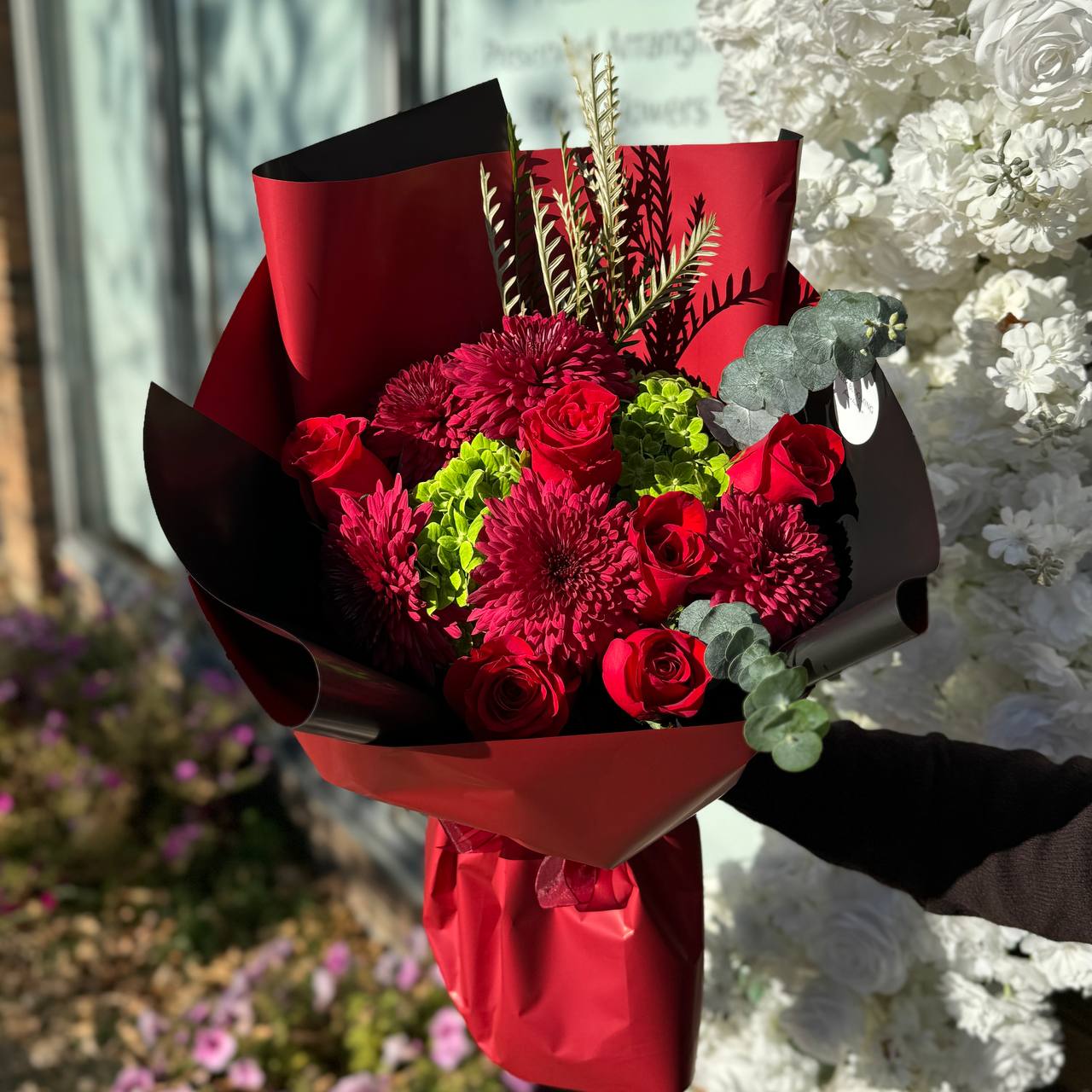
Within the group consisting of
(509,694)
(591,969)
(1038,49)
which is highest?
(1038,49)

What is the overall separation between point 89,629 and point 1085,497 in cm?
321

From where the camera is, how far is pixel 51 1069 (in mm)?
2359

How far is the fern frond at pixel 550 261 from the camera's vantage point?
2.43 ft

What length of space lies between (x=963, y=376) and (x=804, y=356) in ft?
1.24

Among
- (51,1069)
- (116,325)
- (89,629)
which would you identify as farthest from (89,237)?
(51,1069)

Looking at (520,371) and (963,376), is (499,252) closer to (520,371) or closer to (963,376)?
(520,371)

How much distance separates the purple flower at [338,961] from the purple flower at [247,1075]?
0.82ft

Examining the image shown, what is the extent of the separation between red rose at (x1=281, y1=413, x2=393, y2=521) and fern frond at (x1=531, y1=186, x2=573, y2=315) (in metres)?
0.18

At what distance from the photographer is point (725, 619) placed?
1.98 ft

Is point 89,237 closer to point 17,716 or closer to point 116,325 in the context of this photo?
point 116,325

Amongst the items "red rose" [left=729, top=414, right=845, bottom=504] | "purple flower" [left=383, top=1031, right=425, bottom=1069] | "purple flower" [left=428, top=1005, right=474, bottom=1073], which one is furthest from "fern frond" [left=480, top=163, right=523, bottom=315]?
"purple flower" [left=383, top=1031, right=425, bottom=1069]

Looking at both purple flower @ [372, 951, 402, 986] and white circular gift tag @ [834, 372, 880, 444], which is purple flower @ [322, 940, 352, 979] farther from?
white circular gift tag @ [834, 372, 880, 444]

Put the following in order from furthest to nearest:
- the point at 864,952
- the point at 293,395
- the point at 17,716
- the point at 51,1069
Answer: the point at 17,716
the point at 51,1069
the point at 864,952
the point at 293,395

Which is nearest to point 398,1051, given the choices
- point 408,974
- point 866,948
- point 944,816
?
point 408,974
